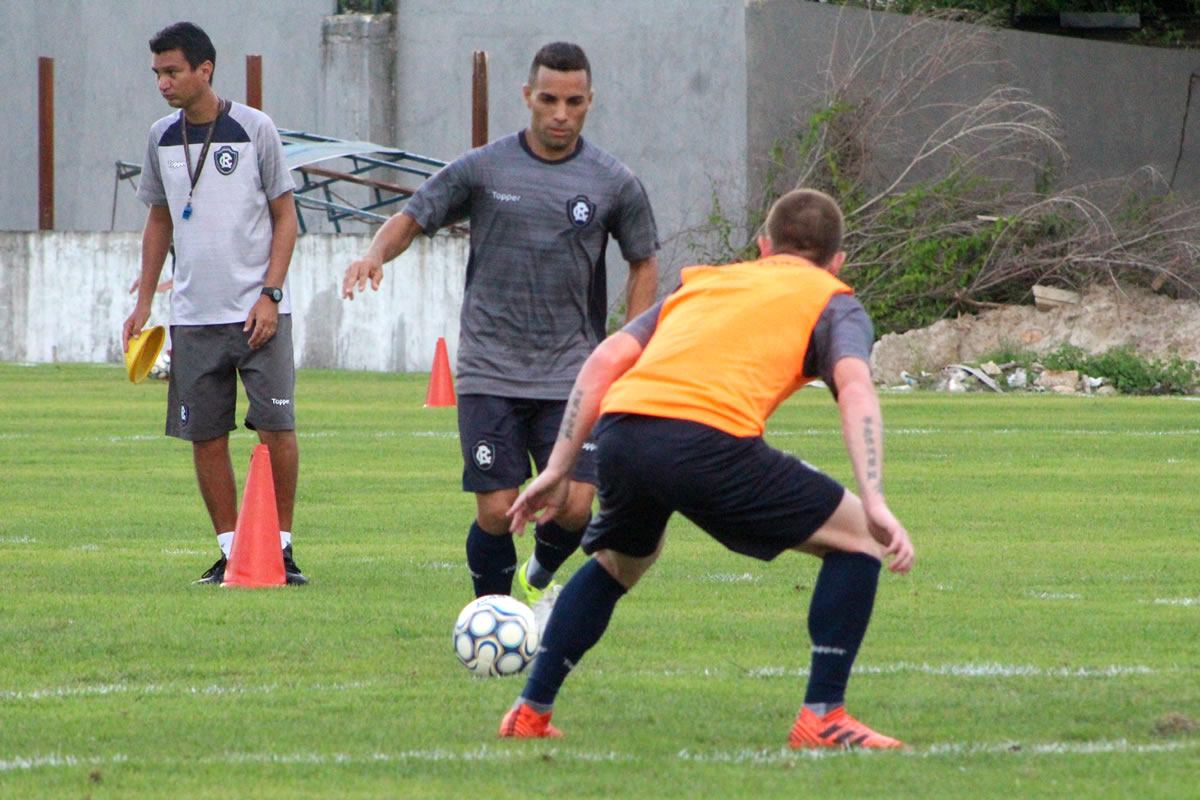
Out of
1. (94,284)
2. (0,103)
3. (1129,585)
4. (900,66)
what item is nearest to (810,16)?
(900,66)

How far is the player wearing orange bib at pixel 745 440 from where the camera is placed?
15.6 ft

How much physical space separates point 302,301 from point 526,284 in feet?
80.9

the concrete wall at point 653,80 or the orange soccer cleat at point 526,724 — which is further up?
the concrete wall at point 653,80

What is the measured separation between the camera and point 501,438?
21.7 ft

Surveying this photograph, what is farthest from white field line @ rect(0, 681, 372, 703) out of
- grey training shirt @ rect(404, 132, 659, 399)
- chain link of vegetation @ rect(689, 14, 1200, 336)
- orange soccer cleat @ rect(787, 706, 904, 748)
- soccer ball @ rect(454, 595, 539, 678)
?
chain link of vegetation @ rect(689, 14, 1200, 336)

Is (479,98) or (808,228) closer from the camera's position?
(808,228)

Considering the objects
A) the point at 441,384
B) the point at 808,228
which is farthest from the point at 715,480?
the point at 441,384

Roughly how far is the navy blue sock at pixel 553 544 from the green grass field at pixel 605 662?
1.11 ft

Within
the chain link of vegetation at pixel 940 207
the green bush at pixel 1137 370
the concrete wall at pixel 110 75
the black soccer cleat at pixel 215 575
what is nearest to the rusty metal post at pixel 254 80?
the concrete wall at pixel 110 75

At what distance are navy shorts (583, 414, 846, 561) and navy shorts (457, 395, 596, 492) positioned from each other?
172 centimetres

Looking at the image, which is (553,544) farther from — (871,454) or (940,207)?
(940,207)

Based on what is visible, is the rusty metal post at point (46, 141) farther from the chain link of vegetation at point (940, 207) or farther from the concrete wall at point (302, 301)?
the chain link of vegetation at point (940, 207)

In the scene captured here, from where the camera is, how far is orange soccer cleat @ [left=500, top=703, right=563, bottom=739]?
504 cm

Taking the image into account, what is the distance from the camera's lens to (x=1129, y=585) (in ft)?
26.8
